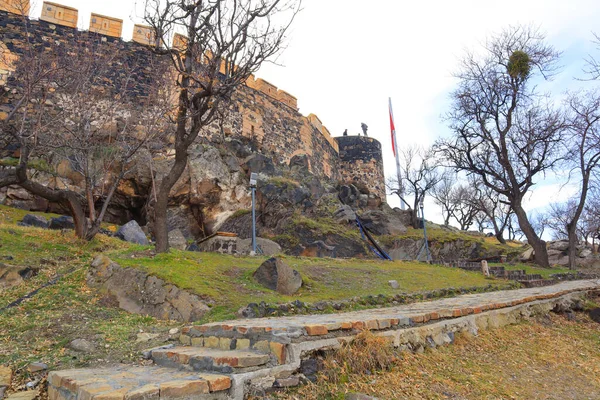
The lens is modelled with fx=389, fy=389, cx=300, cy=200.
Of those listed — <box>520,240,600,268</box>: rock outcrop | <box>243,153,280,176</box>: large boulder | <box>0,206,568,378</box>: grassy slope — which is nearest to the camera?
<box>0,206,568,378</box>: grassy slope

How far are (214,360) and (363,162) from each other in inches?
1143

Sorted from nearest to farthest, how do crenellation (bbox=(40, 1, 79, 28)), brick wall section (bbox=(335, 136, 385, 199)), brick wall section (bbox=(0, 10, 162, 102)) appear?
brick wall section (bbox=(0, 10, 162, 102)), crenellation (bbox=(40, 1, 79, 28)), brick wall section (bbox=(335, 136, 385, 199))

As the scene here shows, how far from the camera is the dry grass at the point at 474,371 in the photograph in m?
3.00

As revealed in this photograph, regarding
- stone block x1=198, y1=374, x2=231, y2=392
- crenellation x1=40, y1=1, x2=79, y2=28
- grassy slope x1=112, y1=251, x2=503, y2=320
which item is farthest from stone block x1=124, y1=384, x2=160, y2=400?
crenellation x1=40, y1=1, x2=79, y2=28

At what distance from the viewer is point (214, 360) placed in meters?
2.84

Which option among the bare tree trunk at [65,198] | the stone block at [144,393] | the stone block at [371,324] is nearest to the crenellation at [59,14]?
the bare tree trunk at [65,198]

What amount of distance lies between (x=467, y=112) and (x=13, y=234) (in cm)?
1760

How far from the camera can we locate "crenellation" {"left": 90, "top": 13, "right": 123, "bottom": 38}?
16.0 meters

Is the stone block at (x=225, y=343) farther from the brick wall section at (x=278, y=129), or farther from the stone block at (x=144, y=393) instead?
the brick wall section at (x=278, y=129)

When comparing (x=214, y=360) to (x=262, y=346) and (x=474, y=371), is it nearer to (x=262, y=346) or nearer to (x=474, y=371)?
(x=262, y=346)

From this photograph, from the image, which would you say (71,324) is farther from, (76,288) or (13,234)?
(13,234)

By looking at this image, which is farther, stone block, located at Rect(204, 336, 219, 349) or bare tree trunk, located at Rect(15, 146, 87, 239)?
bare tree trunk, located at Rect(15, 146, 87, 239)

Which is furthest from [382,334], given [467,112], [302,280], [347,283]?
[467,112]

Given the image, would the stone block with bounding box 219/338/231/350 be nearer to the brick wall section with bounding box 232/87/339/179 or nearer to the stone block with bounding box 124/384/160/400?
the stone block with bounding box 124/384/160/400
